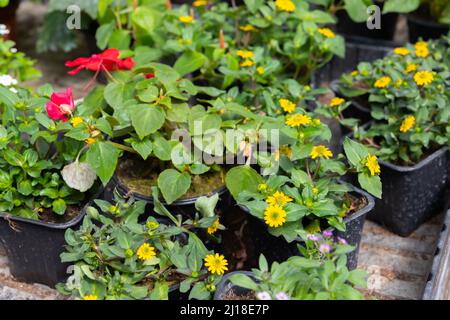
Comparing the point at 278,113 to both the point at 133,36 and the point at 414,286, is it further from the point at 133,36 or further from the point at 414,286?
the point at 133,36

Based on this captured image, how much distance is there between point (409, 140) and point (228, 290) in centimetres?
66

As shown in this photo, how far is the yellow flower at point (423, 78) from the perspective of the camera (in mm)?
1757

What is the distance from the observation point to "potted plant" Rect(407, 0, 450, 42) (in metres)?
2.41

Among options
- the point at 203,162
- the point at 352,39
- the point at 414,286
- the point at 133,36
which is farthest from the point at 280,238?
the point at 352,39

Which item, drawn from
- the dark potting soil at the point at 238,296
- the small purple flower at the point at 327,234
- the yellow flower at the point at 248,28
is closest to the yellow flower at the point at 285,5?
the yellow flower at the point at 248,28

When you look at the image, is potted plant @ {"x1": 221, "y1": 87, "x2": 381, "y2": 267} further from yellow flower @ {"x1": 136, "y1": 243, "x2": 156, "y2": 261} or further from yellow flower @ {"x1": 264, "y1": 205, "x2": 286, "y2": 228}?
yellow flower @ {"x1": 136, "y1": 243, "x2": 156, "y2": 261}

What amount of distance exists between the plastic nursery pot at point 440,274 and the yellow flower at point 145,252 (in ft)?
1.84

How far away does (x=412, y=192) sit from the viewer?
1728 mm

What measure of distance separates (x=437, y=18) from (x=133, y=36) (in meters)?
1.10

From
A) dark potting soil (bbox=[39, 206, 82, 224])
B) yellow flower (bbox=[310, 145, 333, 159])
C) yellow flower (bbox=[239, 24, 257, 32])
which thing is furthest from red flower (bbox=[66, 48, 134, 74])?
yellow flower (bbox=[310, 145, 333, 159])

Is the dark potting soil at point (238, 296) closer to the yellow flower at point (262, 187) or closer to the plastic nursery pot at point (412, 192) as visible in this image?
the yellow flower at point (262, 187)

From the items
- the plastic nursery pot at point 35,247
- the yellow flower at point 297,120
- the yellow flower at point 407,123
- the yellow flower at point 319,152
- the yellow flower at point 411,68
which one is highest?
the yellow flower at point 411,68

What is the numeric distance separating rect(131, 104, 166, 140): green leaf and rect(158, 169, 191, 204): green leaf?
0.33 feet

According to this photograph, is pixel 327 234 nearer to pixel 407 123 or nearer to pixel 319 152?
pixel 319 152
